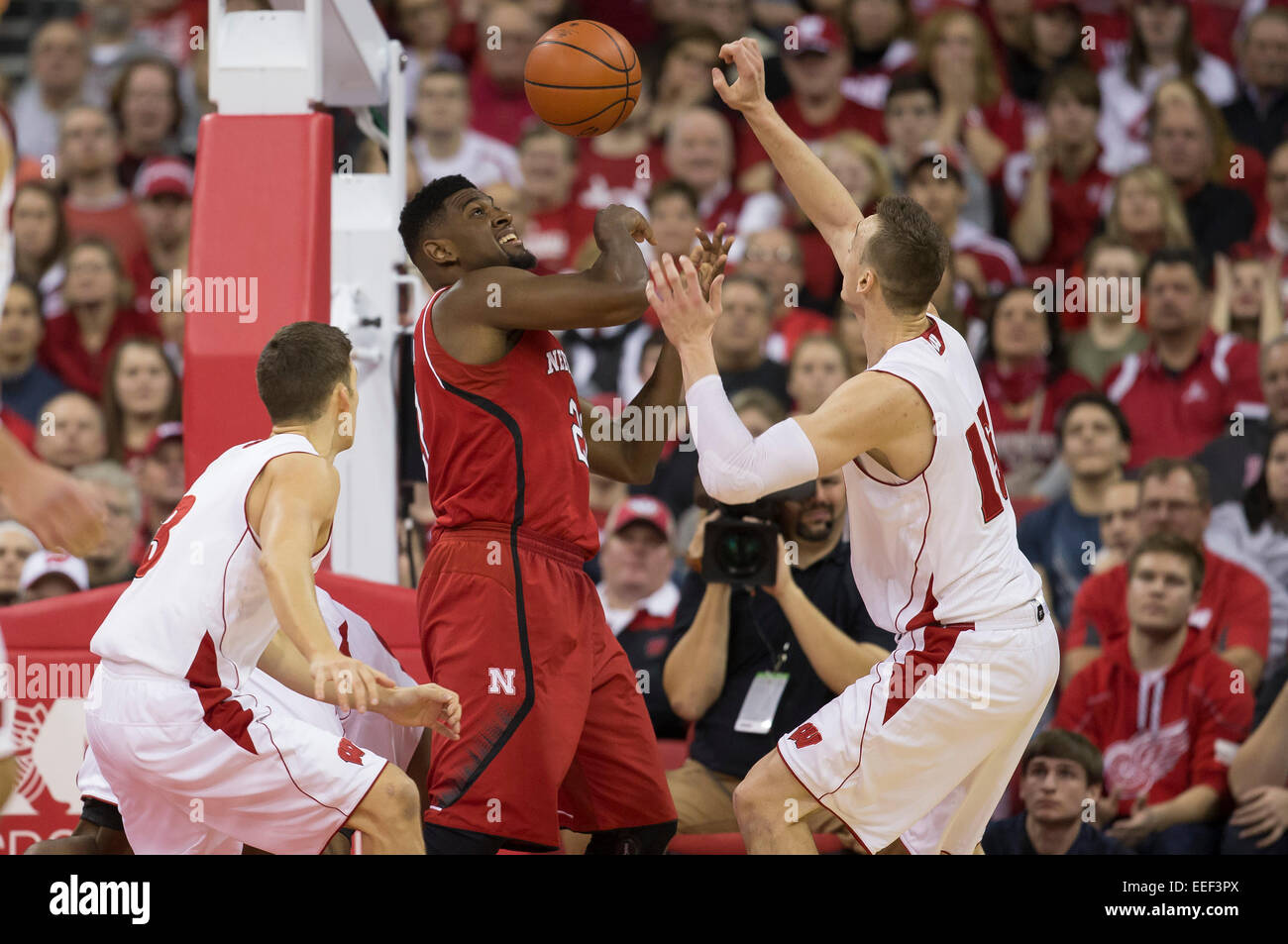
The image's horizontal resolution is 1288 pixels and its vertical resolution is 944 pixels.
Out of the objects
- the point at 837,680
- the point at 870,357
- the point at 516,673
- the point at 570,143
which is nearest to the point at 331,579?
the point at 516,673

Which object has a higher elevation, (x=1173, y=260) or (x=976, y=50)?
(x=976, y=50)

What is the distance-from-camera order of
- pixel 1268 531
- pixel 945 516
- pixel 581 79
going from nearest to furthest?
pixel 945 516
pixel 581 79
pixel 1268 531

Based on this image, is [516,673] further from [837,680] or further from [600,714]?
[837,680]

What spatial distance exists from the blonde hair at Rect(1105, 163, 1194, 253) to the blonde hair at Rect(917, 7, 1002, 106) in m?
1.20

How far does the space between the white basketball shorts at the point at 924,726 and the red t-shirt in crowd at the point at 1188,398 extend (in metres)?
3.81

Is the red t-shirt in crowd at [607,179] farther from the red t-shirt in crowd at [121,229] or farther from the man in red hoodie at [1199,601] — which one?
the man in red hoodie at [1199,601]

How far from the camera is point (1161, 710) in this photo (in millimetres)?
6184

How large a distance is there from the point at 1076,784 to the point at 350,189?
12.9 ft

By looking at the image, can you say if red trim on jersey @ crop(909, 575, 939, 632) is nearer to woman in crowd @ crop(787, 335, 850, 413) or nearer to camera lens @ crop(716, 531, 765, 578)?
camera lens @ crop(716, 531, 765, 578)

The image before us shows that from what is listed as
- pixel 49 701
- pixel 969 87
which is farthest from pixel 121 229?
pixel 969 87

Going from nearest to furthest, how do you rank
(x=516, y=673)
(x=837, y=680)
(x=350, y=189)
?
(x=516, y=673) < (x=837, y=680) < (x=350, y=189)

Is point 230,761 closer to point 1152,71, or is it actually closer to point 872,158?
point 872,158

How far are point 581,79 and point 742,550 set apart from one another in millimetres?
1594

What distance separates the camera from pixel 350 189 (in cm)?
697
